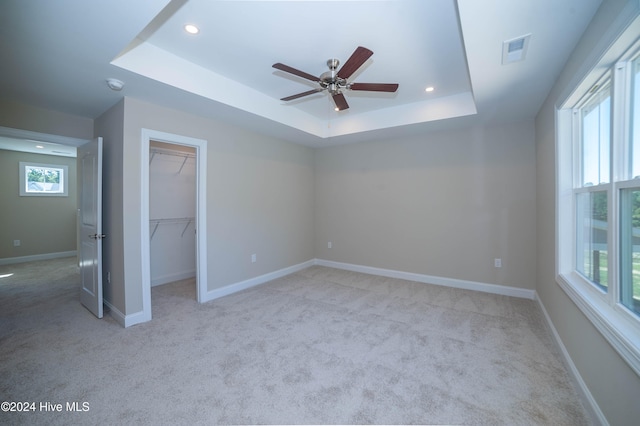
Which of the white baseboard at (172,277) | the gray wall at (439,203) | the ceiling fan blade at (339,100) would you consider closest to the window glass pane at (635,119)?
the ceiling fan blade at (339,100)

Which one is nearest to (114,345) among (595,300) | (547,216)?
(595,300)

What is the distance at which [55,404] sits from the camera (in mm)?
1715

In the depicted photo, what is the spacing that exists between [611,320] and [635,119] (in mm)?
1087

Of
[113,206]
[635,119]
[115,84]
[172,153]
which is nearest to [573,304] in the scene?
[635,119]

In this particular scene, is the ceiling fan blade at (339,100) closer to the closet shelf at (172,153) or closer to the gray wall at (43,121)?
the closet shelf at (172,153)

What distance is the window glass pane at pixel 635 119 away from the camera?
1358 mm

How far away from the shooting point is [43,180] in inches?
237

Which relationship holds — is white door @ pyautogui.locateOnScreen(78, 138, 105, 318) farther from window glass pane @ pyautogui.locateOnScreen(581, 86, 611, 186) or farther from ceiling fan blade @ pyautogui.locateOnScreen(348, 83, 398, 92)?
window glass pane @ pyautogui.locateOnScreen(581, 86, 611, 186)

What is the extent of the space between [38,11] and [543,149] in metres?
4.41

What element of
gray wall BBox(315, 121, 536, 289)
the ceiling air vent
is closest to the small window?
gray wall BBox(315, 121, 536, 289)

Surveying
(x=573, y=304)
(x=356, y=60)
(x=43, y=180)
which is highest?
(x=356, y=60)

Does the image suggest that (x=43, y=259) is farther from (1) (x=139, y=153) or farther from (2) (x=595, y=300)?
(2) (x=595, y=300)

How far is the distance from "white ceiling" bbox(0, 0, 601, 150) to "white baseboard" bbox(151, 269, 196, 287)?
252cm

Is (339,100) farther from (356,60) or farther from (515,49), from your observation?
(515,49)
